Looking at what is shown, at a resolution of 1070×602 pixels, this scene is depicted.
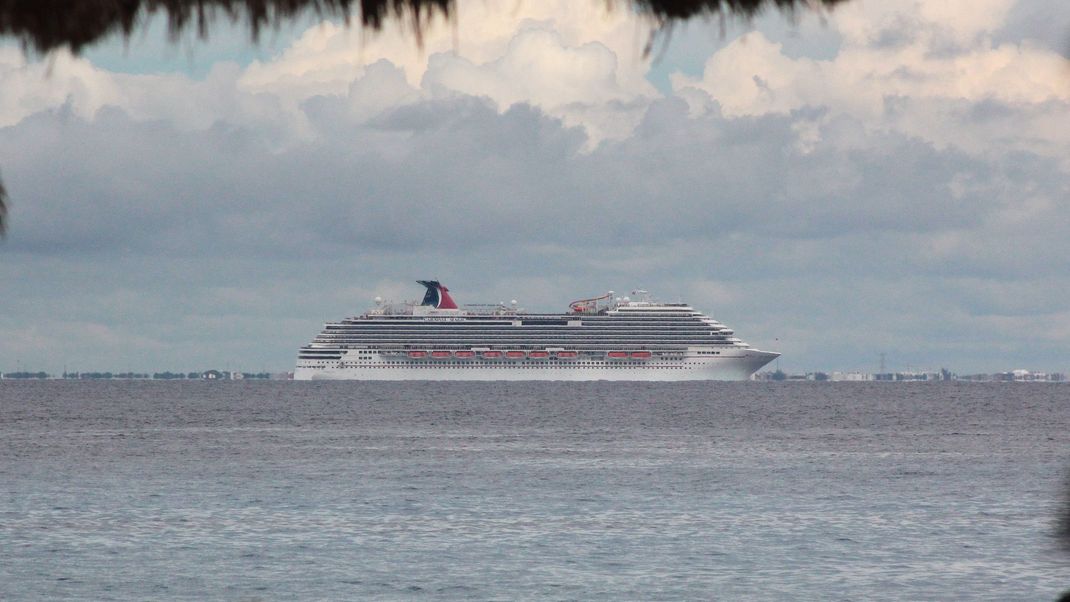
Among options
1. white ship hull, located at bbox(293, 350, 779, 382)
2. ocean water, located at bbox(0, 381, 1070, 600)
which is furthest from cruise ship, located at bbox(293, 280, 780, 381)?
ocean water, located at bbox(0, 381, 1070, 600)

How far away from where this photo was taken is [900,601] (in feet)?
46.1

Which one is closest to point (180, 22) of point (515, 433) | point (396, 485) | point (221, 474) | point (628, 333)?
point (396, 485)

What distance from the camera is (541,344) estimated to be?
104m

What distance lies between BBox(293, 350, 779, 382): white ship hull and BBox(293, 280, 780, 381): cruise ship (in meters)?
0.08

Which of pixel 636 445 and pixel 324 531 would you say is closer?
pixel 324 531

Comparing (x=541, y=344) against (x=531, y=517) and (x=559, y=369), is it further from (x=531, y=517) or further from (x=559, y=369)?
(x=531, y=517)

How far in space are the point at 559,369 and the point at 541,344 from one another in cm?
264

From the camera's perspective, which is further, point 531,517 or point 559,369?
point 559,369

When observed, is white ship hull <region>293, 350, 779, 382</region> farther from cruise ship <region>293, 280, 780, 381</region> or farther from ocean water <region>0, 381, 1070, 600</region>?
ocean water <region>0, 381, 1070, 600</region>

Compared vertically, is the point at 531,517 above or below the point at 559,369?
below

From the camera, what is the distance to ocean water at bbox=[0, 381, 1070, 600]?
48.6 feet

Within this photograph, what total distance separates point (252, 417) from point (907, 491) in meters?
42.0

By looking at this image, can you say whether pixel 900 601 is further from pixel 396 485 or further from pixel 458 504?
pixel 396 485

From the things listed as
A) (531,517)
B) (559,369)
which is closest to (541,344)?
(559,369)
